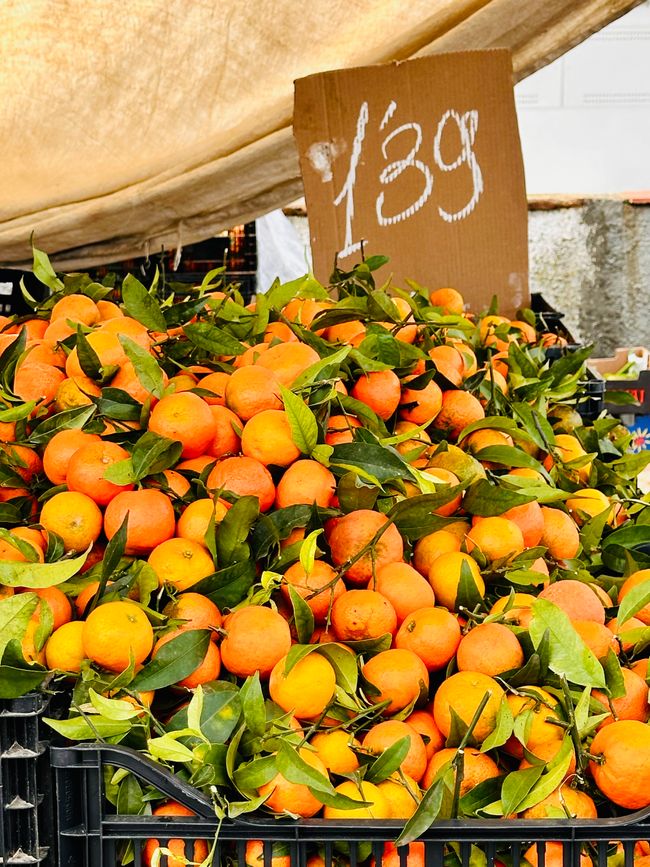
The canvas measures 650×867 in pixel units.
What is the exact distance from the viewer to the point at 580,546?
40.1 inches

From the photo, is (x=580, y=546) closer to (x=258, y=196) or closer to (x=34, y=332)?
(x=34, y=332)

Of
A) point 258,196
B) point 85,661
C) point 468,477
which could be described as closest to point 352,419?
point 468,477

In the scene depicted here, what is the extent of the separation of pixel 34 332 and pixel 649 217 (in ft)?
12.7

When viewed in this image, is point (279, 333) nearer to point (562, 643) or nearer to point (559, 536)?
point (559, 536)

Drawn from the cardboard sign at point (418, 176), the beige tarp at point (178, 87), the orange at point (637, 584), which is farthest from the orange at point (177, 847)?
the beige tarp at point (178, 87)

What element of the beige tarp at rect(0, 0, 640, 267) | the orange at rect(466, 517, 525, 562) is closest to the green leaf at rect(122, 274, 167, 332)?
the orange at rect(466, 517, 525, 562)

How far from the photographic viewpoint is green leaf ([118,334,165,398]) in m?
0.89

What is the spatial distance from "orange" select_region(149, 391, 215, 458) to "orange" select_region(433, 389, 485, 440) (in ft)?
0.95

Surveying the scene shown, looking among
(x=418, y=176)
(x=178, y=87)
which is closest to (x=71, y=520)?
(x=418, y=176)

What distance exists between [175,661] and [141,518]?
0.13m

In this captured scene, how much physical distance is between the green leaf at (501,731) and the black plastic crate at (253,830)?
65mm

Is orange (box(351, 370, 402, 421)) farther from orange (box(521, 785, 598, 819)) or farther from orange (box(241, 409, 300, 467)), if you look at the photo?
orange (box(521, 785, 598, 819))

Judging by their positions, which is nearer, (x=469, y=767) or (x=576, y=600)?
(x=469, y=767)

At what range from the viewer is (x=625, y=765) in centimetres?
65
